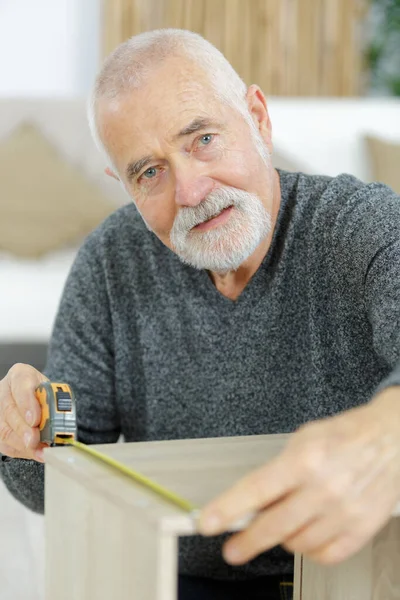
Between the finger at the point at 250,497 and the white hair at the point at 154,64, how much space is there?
2.24ft

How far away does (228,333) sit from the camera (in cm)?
135

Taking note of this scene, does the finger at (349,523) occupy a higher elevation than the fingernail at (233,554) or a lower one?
higher

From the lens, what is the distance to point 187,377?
4.51 ft

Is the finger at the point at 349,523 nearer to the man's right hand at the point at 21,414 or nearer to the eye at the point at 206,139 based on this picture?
the man's right hand at the point at 21,414

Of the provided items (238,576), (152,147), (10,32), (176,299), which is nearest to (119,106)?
(152,147)

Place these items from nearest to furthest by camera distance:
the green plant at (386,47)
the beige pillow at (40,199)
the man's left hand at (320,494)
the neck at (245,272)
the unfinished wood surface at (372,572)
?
1. the man's left hand at (320,494)
2. the unfinished wood surface at (372,572)
3. the neck at (245,272)
4. the beige pillow at (40,199)
5. the green plant at (386,47)

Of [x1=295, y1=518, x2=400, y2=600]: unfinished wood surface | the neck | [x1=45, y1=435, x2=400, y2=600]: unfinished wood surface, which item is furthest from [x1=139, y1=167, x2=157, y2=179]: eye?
[x1=295, y1=518, x2=400, y2=600]: unfinished wood surface

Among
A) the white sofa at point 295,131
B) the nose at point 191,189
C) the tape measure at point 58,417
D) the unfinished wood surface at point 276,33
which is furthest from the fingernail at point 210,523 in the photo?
the unfinished wood surface at point 276,33

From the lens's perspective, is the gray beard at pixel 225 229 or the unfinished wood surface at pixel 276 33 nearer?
the gray beard at pixel 225 229

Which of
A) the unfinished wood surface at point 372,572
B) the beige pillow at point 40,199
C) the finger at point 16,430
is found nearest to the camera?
the unfinished wood surface at point 372,572

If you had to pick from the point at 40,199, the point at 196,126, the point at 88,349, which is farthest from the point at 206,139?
the point at 40,199

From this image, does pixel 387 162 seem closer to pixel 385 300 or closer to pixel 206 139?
pixel 206 139

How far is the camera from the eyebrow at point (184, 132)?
4.00ft

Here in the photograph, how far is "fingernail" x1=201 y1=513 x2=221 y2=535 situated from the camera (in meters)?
0.69
